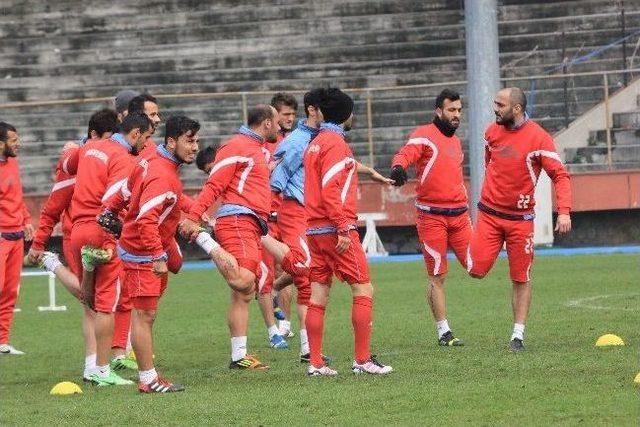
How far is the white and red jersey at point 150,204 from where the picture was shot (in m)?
11.0

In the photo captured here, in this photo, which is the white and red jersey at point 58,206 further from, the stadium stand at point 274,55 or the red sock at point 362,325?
the stadium stand at point 274,55

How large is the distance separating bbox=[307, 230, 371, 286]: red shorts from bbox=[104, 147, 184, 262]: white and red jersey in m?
1.12

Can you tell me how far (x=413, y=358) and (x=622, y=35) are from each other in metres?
17.9

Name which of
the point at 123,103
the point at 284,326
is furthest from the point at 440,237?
the point at 123,103

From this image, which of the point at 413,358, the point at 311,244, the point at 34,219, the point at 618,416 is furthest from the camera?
the point at 34,219

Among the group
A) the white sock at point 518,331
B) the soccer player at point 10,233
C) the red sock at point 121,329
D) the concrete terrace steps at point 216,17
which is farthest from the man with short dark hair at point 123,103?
the concrete terrace steps at point 216,17

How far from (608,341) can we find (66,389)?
173 inches

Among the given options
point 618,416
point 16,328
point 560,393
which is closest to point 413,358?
point 560,393

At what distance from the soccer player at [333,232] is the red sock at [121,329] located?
6.93ft

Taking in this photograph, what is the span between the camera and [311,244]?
1155cm

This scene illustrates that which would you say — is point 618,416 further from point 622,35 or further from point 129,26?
point 129,26

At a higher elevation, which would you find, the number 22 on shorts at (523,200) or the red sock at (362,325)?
the number 22 on shorts at (523,200)

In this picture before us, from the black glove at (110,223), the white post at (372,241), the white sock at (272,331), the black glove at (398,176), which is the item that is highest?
the black glove at (398,176)

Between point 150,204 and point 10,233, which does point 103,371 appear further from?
point 10,233
